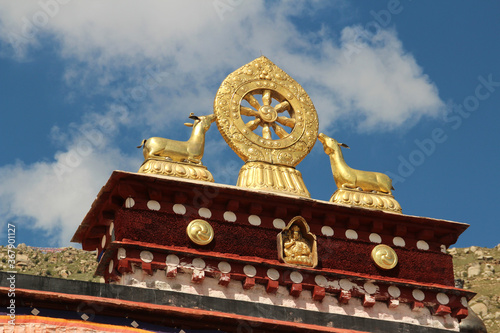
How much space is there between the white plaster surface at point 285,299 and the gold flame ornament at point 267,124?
6.98ft

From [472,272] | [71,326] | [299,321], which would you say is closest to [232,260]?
[299,321]

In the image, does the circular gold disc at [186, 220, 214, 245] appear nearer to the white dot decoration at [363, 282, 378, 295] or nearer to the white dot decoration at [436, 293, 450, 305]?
the white dot decoration at [363, 282, 378, 295]

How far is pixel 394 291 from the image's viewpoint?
16156 mm

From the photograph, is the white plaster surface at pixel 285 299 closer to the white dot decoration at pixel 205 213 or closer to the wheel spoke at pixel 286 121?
the white dot decoration at pixel 205 213

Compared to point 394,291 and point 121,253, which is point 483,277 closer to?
point 394,291

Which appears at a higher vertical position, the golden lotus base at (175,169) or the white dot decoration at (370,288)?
the golden lotus base at (175,169)

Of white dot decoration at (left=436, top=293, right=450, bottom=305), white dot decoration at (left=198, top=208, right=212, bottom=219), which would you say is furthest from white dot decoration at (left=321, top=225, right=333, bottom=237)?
white dot decoration at (left=436, top=293, right=450, bottom=305)

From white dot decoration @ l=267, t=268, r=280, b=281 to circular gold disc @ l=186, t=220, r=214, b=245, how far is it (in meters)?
1.20

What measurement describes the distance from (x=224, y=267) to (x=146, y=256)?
1.42 metres

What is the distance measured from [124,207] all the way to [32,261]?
29790 millimetres

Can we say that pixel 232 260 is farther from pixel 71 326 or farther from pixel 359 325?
pixel 71 326

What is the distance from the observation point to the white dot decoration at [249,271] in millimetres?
15281

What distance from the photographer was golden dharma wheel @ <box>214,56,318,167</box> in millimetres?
17141

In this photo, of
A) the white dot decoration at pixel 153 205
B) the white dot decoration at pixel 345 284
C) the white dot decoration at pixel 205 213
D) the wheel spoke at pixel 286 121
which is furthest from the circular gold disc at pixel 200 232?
the wheel spoke at pixel 286 121
